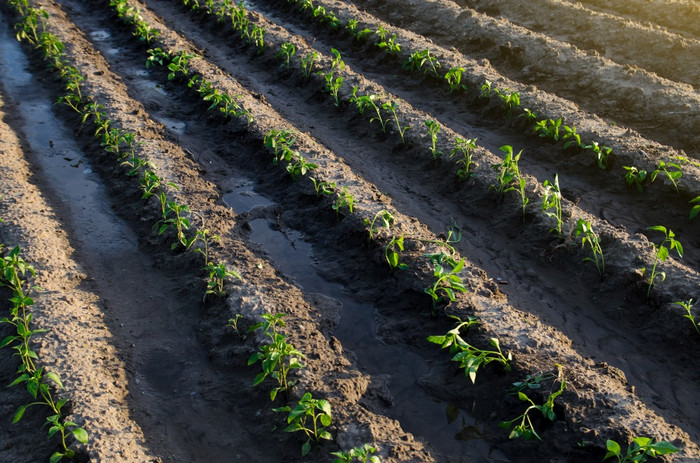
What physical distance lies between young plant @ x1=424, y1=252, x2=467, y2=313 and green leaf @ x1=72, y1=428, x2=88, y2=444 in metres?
2.91

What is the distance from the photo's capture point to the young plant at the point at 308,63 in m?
9.45

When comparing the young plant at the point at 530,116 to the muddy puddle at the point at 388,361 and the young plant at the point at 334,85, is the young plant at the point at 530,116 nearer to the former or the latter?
the young plant at the point at 334,85

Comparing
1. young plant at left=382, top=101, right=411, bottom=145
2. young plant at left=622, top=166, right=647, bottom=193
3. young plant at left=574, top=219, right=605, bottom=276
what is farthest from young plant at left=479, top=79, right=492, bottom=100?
young plant at left=574, top=219, right=605, bottom=276

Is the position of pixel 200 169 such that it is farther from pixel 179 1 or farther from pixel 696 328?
pixel 179 1

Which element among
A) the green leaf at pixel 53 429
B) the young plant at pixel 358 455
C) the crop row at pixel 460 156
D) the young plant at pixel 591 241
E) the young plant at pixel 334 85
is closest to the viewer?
the young plant at pixel 358 455

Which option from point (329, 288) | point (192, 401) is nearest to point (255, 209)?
point (329, 288)

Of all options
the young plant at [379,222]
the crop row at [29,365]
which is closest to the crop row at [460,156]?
the young plant at [379,222]

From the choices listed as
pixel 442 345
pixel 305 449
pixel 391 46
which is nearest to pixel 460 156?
pixel 442 345

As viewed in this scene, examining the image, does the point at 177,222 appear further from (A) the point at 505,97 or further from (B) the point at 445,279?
(A) the point at 505,97

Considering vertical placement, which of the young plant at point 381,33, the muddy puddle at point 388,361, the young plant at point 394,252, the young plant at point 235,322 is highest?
the young plant at point 381,33

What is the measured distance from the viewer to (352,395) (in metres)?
4.52

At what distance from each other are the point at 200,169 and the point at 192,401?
360 centimetres

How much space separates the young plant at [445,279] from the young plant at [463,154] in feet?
5.85

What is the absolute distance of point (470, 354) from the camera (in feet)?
14.5
